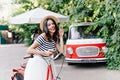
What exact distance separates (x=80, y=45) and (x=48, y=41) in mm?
7039

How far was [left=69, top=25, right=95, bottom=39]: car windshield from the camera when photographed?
13266mm

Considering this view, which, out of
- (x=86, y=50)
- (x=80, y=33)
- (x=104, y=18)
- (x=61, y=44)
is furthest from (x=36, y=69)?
(x=80, y=33)

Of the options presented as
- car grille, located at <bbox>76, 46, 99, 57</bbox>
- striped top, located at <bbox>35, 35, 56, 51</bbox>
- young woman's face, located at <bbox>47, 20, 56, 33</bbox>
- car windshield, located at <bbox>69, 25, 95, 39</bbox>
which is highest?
young woman's face, located at <bbox>47, 20, 56, 33</bbox>

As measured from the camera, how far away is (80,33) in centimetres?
1344

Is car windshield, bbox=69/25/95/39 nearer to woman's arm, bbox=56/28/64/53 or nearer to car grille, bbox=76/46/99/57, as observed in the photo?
car grille, bbox=76/46/99/57

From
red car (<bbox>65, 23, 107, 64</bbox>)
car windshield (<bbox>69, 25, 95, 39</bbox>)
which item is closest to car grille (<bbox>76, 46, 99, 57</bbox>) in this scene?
red car (<bbox>65, 23, 107, 64</bbox>)

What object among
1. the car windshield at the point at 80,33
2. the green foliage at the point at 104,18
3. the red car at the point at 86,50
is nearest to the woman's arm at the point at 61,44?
the green foliage at the point at 104,18

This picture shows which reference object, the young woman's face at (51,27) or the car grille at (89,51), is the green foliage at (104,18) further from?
the young woman's face at (51,27)

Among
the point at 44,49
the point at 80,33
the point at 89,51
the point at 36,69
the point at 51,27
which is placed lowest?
the point at 89,51

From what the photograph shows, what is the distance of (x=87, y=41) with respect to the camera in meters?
12.6

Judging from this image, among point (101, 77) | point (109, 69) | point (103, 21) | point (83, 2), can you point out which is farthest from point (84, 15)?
point (101, 77)

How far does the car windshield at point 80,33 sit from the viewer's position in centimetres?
1327

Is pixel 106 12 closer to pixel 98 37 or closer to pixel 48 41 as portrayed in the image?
pixel 98 37

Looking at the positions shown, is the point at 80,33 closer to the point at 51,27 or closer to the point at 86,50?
the point at 86,50
